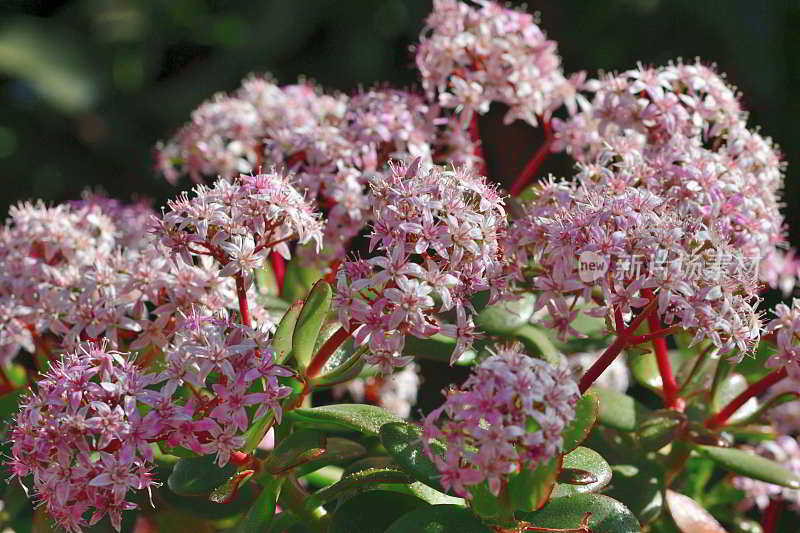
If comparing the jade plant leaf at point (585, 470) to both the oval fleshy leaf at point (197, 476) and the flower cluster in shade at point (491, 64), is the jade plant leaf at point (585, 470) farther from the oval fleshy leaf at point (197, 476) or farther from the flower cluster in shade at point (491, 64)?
the flower cluster in shade at point (491, 64)

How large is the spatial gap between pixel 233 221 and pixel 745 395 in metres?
0.61

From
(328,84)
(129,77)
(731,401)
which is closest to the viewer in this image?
(731,401)

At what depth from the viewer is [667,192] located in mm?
1101

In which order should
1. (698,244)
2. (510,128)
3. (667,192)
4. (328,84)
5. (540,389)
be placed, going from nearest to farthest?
(540,389) < (698,244) < (667,192) < (510,128) < (328,84)

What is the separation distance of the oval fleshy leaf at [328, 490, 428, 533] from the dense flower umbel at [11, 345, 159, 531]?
0.60 ft

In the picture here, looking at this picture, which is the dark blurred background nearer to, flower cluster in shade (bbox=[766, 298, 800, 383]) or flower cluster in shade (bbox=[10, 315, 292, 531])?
flower cluster in shade (bbox=[766, 298, 800, 383])

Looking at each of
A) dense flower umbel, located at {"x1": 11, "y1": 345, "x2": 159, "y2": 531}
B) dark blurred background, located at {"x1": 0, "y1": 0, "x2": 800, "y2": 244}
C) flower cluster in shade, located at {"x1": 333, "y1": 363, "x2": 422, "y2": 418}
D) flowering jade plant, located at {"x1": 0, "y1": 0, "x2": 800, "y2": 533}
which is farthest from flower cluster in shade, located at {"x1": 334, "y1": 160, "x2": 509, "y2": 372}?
dark blurred background, located at {"x1": 0, "y1": 0, "x2": 800, "y2": 244}

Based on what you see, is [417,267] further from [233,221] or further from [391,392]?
[391,392]

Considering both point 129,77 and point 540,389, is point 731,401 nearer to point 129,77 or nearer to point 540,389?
point 540,389

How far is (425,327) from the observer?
0.93 metres

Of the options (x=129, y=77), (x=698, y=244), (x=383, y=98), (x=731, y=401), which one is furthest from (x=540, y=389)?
(x=129, y=77)

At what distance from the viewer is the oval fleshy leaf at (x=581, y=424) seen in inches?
33.8

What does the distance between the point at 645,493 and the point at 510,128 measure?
1.66 metres

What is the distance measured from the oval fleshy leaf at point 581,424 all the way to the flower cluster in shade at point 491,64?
1.93 feet
